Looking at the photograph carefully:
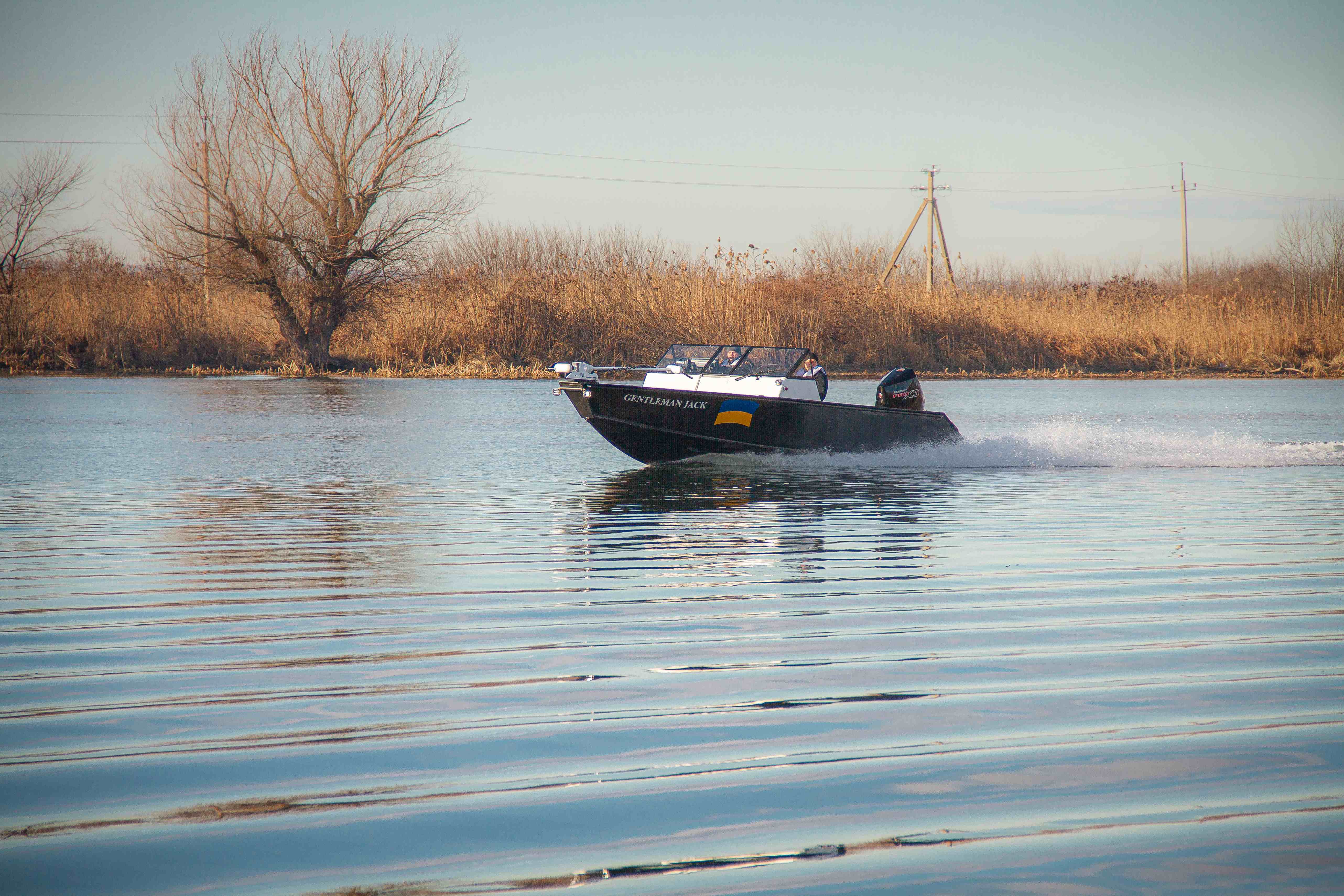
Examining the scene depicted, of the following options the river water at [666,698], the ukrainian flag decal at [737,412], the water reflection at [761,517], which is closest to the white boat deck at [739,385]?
the ukrainian flag decal at [737,412]

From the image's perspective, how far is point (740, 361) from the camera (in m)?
15.1

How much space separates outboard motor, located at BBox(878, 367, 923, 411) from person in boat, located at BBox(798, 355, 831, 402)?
2.31 feet

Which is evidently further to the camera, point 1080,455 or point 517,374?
point 517,374

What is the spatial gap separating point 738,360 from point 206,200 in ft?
88.7

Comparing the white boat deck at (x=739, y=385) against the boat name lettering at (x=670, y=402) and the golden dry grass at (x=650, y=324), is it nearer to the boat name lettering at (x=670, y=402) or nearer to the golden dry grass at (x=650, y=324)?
the boat name lettering at (x=670, y=402)

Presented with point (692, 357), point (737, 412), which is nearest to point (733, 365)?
point (692, 357)

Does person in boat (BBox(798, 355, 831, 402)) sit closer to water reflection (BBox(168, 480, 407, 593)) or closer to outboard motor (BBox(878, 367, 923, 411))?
outboard motor (BBox(878, 367, 923, 411))

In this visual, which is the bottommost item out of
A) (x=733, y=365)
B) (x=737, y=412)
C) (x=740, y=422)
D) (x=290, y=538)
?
(x=290, y=538)

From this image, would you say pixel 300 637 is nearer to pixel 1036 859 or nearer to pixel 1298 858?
pixel 1036 859

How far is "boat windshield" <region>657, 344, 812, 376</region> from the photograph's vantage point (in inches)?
585

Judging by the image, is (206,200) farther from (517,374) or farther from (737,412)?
(737,412)

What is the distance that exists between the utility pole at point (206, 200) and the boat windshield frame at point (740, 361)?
25420mm

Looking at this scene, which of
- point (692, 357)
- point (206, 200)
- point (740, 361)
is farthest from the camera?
point (206, 200)

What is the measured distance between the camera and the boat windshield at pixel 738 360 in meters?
14.9
